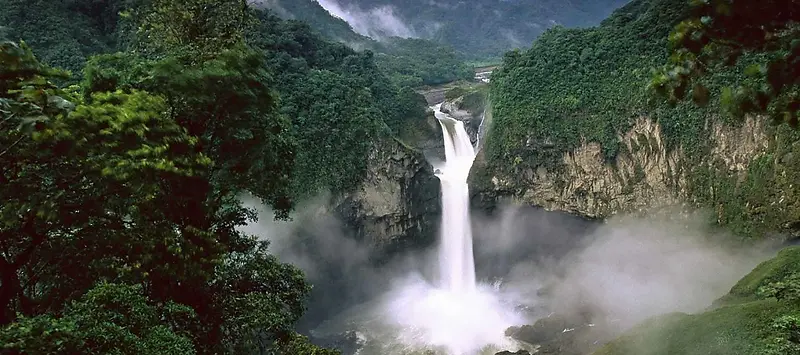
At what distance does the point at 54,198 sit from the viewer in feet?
14.5

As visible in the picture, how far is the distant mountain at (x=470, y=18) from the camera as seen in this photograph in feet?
271

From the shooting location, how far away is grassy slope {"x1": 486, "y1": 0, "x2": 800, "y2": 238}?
15.5m

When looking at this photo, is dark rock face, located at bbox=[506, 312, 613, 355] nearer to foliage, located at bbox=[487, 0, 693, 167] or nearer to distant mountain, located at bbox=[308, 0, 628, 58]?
foliage, located at bbox=[487, 0, 693, 167]

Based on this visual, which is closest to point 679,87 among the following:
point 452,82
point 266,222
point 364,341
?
point 364,341

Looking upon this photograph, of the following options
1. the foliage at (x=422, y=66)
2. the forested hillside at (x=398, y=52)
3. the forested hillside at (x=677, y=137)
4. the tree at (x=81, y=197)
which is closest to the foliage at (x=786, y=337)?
the forested hillside at (x=677, y=137)

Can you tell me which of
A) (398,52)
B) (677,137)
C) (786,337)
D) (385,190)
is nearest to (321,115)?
(385,190)

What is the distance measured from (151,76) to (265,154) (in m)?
2.01

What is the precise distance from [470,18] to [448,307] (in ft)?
257

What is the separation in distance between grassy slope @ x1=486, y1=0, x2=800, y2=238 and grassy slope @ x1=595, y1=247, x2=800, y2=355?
344cm

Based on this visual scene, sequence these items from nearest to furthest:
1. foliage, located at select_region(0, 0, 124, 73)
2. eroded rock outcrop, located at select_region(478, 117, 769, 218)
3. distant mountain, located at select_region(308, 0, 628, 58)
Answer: eroded rock outcrop, located at select_region(478, 117, 769, 218) < foliage, located at select_region(0, 0, 124, 73) < distant mountain, located at select_region(308, 0, 628, 58)

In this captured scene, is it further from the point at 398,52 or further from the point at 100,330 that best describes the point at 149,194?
the point at 398,52

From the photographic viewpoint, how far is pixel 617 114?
20359 mm

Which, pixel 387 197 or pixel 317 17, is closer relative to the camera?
pixel 387 197

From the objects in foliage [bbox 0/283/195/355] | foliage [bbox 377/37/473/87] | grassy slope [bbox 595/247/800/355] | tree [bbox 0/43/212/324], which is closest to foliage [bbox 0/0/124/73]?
tree [bbox 0/43/212/324]
